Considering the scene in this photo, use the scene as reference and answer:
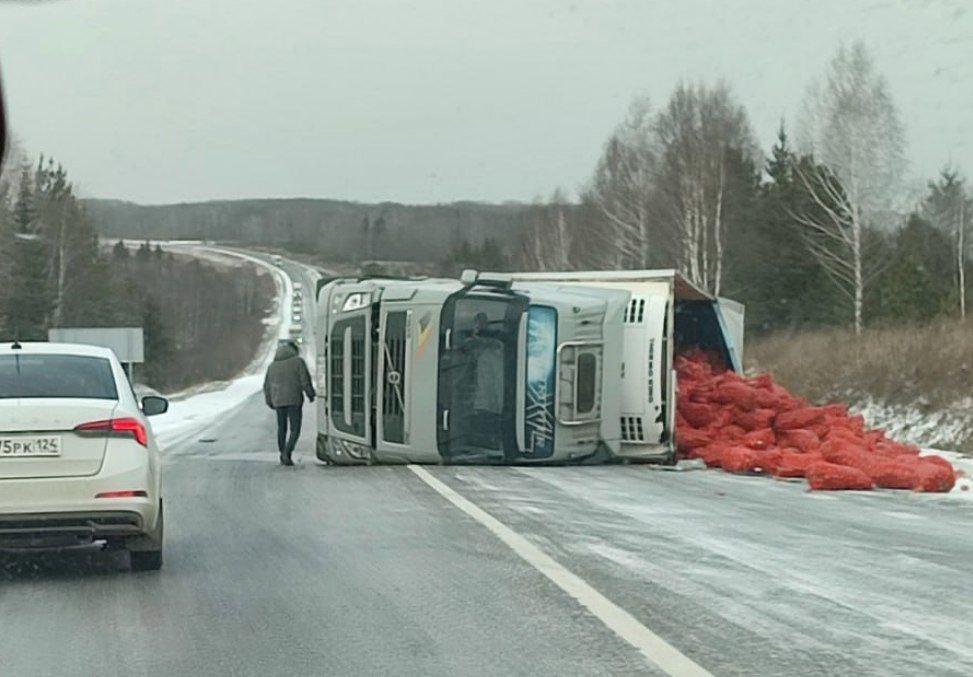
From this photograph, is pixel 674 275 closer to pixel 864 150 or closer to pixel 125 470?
pixel 125 470

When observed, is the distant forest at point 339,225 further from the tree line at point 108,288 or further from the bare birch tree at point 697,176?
the bare birch tree at point 697,176

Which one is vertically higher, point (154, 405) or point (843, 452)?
point (154, 405)

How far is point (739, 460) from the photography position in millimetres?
18125

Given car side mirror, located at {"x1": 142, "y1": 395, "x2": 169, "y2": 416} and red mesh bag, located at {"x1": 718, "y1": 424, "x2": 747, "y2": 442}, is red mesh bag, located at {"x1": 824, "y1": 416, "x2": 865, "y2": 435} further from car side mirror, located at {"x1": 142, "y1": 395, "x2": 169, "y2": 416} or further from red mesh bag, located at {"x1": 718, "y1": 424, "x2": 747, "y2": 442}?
car side mirror, located at {"x1": 142, "y1": 395, "x2": 169, "y2": 416}

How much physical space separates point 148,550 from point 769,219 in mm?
55281

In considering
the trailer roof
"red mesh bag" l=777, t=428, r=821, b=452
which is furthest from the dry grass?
"red mesh bag" l=777, t=428, r=821, b=452

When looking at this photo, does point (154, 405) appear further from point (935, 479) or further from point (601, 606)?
point (935, 479)

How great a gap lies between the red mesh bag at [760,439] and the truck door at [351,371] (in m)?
5.03

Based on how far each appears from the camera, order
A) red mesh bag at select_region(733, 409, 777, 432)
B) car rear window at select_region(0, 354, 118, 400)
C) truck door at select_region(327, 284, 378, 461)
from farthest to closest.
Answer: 1. red mesh bag at select_region(733, 409, 777, 432)
2. truck door at select_region(327, 284, 378, 461)
3. car rear window at select_region(0, 354, 118, 400)

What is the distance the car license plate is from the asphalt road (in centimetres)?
83

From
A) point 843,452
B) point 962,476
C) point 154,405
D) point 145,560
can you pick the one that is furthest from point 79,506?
point 962,476

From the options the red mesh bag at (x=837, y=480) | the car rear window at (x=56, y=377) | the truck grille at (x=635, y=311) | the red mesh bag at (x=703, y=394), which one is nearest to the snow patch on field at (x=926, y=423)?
the red mesh bag at (x=703, y=394)

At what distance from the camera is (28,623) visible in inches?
305

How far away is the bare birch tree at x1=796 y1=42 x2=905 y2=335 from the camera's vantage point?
49.8 meters
